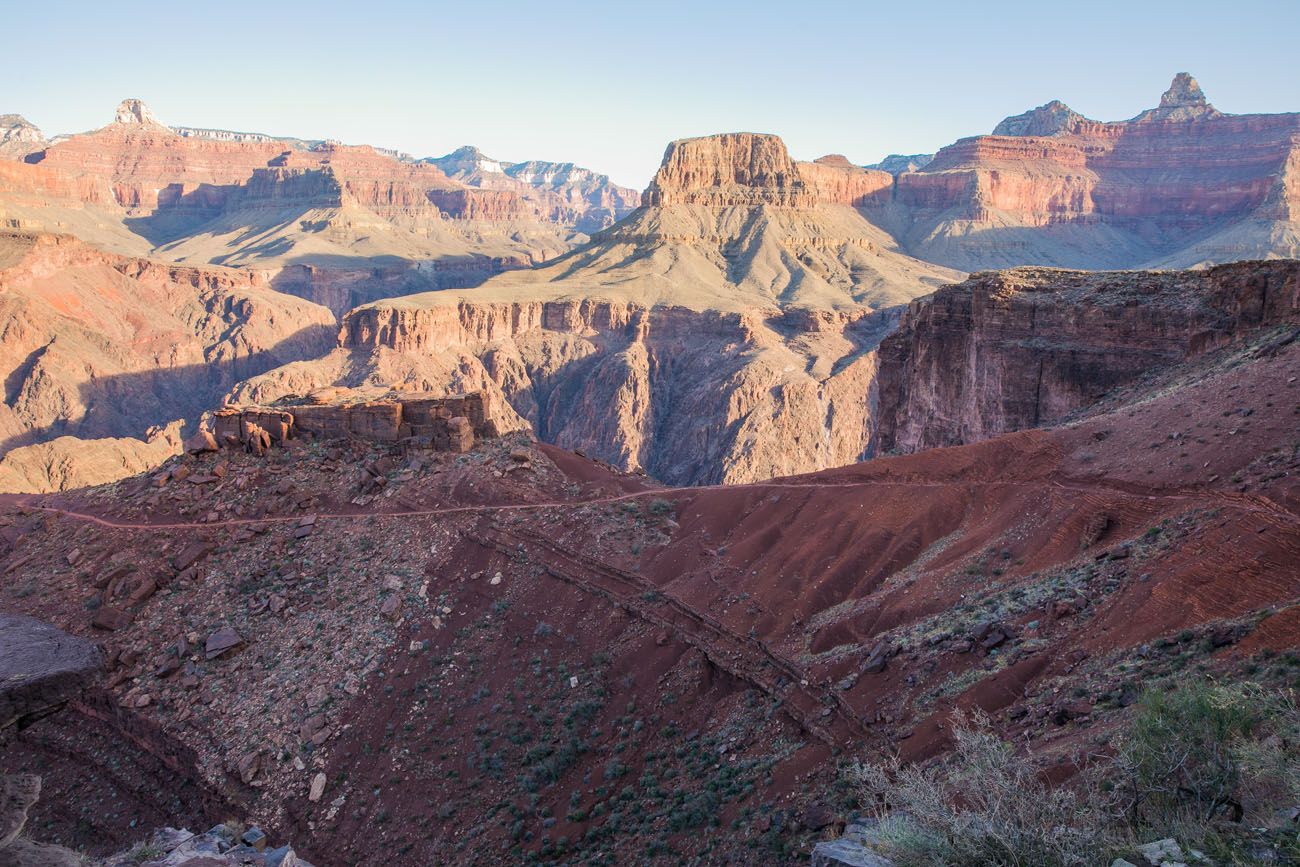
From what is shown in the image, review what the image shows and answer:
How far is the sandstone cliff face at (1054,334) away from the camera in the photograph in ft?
114

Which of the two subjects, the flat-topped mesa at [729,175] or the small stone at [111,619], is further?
the flat-topped mesa at [729,175]

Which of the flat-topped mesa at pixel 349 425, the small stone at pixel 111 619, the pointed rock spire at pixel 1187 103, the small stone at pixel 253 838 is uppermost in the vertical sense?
the pointed rock spire at pixel 1187 103

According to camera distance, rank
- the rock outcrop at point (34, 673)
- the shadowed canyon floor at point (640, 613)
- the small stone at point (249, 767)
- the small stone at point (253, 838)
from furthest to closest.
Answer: the small stone at point (249, 767) → the small stone at point (253, 838) → the rock outcrop at point (34, 673) → the shadowed canyon floor at point (640, 613)

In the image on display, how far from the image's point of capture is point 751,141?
156250 mm

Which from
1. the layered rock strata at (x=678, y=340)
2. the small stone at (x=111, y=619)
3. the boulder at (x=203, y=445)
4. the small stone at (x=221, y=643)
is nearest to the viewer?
the small stone at (x=221, y=643)

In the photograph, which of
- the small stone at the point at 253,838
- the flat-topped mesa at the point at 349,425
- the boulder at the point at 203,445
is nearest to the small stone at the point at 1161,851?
the small stone at the point at 253,838

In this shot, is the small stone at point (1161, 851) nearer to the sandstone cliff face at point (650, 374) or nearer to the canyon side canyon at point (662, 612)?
the canyon side canyon at point (662, 612)

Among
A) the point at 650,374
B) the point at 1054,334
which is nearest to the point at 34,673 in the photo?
the point at 1054,334

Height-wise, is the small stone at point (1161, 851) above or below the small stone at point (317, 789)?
above

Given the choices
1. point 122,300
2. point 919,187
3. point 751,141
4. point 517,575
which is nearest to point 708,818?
point 517,575

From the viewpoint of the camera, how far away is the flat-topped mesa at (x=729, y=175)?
152625mm

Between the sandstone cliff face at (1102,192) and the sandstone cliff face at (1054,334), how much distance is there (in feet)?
411

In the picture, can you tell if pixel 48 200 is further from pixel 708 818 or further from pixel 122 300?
pixel 708 818

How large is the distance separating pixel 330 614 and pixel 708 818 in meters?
13.9
